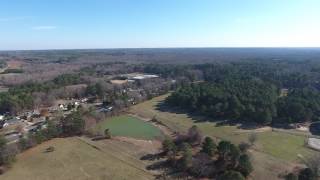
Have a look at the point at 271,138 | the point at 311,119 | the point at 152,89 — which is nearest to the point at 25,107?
the point at 152,89

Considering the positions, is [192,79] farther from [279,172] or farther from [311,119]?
[279,172]

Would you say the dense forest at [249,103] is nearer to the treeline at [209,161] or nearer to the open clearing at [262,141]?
the open clearing at [262,141]

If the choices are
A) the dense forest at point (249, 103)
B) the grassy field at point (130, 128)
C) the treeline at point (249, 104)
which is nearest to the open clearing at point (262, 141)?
the grassy field at point (130, 128)

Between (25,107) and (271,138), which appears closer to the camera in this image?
(271,138)

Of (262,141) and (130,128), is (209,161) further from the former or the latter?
(130,128)

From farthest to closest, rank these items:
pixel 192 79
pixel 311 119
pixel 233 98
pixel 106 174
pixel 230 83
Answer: pixel 192 79 → pixel 230 83 → pixel 233 98 → pixel 311 119 → pixel 106 174

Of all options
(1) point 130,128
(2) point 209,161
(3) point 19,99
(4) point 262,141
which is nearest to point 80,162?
(2) point 209,161
